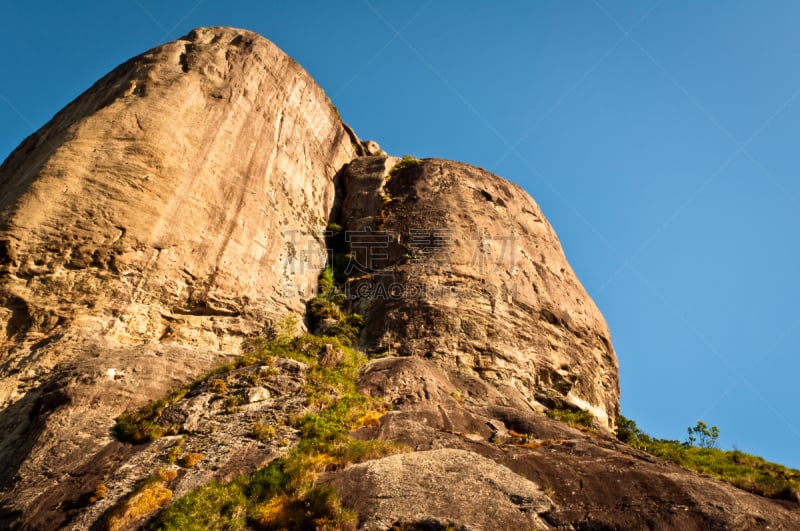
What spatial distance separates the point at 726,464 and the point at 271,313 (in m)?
17.6

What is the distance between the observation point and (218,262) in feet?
71.3

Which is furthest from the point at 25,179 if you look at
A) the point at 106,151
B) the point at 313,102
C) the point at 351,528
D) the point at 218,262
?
the point at 351,528

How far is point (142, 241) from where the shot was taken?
1998cm

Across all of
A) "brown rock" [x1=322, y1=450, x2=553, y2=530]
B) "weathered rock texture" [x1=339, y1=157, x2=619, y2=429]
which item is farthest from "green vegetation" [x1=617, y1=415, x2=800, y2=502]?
"brown rock" [x1=322, y1=450, x2=553, y2=530]

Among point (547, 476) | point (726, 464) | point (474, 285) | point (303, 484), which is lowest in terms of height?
point (303, 484)

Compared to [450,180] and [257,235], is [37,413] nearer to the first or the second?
[257,235]

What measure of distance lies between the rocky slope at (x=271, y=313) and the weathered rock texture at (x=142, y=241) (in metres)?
0.08

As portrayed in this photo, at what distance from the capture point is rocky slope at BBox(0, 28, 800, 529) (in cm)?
1249

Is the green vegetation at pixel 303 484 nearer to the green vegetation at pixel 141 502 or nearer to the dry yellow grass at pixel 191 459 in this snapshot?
the green vegetation at pixel 141 502

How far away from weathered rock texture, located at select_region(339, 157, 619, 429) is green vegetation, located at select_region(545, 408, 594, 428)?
54cm

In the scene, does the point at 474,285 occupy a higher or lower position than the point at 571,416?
higher

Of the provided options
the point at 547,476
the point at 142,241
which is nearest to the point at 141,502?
the point at 547,476

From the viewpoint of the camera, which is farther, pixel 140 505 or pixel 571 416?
pixel 571 416

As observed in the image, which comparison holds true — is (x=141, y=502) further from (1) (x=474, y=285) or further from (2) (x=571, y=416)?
(1) (x=474, y=285)
